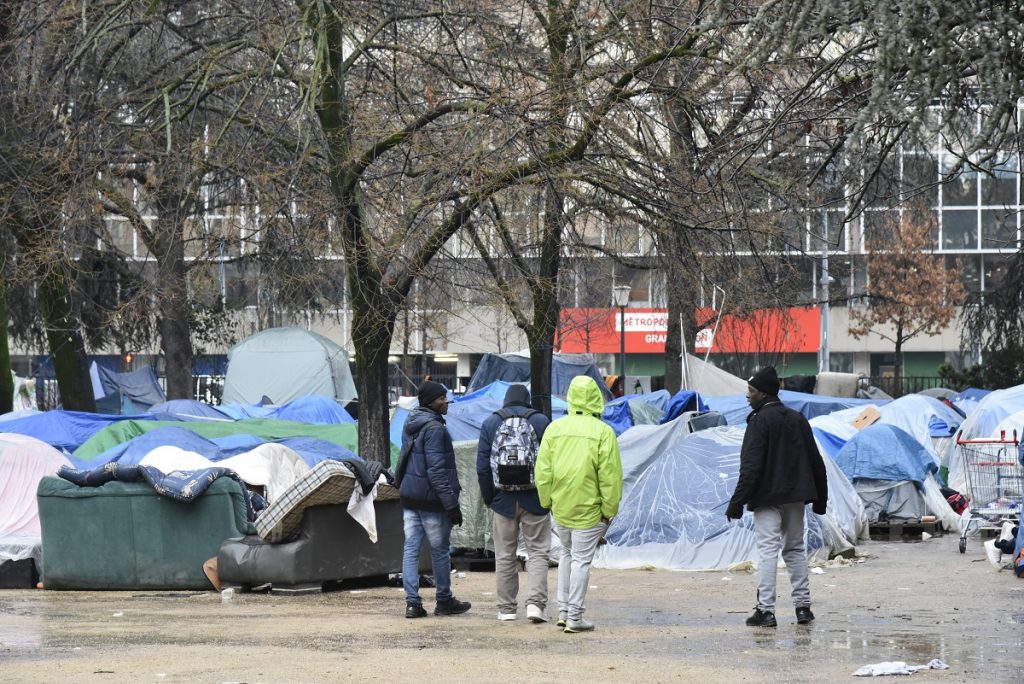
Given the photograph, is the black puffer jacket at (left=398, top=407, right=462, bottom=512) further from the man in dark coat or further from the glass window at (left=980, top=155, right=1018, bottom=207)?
the glass window at (left=980, top=155, right=1018, bottom=207)

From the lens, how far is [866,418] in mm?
22578

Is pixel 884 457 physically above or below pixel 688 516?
above

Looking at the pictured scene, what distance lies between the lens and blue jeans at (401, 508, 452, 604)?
11.2 meters

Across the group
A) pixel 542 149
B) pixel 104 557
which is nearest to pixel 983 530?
pixel 542 149

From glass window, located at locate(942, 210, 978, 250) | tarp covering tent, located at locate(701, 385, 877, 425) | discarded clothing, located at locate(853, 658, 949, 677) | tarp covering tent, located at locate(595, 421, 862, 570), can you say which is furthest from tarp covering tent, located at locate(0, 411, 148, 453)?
glass window, located at locate(942, 210, 978, 250)

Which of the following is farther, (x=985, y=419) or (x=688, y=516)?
(x=985, y=419)

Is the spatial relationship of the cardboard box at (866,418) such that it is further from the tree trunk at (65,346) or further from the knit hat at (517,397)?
the knit hat at (517,397)

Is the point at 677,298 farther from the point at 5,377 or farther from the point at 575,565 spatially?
the point at 575,565

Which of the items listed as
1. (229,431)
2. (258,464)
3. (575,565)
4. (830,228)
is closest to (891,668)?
(575,565)

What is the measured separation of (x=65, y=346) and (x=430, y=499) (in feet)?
42.9

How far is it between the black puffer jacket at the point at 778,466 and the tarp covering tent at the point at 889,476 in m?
8.83

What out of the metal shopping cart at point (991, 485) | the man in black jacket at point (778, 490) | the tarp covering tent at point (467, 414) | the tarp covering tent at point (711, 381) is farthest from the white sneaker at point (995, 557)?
the tarp covering tent at point (711, 381)

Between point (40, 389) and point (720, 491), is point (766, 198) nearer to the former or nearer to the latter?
point (720, 491)

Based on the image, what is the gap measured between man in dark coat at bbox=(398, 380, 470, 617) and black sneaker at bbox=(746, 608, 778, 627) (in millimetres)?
2330
